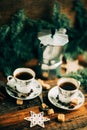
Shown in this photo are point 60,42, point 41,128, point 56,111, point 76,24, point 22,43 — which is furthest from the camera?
point 76,24

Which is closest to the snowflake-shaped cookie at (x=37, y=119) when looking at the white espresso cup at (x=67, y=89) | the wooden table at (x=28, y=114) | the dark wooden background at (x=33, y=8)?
the wooden table at (x=28, y=114)

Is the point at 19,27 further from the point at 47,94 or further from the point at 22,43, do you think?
the point at 47,94

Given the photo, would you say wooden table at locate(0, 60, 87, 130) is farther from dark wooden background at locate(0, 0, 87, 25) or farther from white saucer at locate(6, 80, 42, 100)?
dark wooden background at locate(0, 0, 87, 25)

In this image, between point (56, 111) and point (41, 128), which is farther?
point (56, 111)

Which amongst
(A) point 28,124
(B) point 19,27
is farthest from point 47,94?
(B) point 19,27

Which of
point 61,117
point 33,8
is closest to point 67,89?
point 61,117

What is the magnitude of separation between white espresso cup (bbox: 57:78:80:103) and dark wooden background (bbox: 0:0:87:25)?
444 millimetres

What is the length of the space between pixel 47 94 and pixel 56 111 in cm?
13

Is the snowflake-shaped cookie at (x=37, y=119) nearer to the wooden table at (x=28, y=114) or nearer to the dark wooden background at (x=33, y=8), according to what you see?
the wooden table at (x=28, y=114)

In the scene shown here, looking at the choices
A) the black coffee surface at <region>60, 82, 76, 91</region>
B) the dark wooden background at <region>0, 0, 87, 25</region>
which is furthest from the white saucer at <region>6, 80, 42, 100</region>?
the dark wooden background at <region>0, 0, 87, 25</region>

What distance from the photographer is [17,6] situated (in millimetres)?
1681

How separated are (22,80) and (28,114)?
0.16m

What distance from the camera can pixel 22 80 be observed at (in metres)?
1.51

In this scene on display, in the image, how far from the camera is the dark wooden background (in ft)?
5.46
